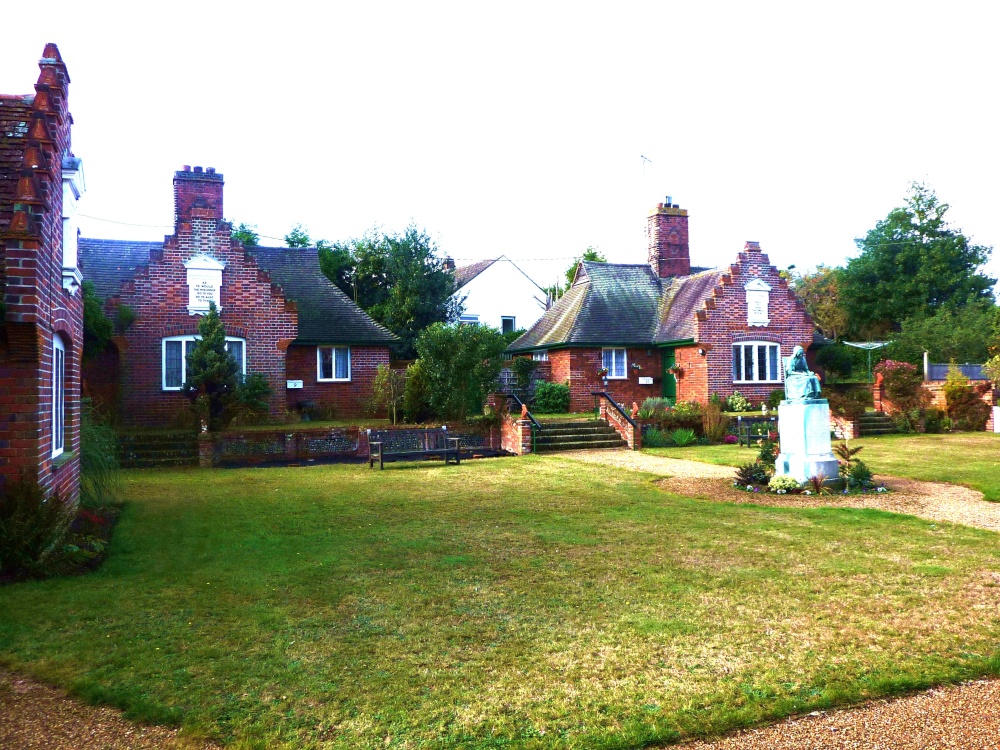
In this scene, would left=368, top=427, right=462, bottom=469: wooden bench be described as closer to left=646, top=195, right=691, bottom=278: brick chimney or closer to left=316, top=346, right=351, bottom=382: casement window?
left=316, top=346, right=351, bottom=382: casement window

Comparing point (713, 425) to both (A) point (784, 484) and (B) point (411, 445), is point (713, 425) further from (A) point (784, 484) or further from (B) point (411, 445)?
(A) point (784, 484)

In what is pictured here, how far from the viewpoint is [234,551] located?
836 centimetres

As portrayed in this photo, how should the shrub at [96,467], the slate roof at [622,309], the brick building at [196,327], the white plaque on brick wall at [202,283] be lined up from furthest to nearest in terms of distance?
the slate roof at [622,309]
the white plaque on brick wall at [202,283]
the brick building at [196,327]
the shrub at [96,467]

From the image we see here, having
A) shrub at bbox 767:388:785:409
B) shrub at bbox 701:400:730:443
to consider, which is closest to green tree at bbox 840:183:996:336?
shrub at bbox 767:388:785:409

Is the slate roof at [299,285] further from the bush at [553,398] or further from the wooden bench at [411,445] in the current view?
the wooden bench at [411,445]

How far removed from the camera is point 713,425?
893 inches

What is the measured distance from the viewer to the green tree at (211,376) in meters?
19.2

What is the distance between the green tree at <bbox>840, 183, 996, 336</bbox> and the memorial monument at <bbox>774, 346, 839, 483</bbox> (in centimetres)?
3915

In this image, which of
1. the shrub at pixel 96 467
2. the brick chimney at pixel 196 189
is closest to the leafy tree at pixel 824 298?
the brick chimney at pixel 196 189

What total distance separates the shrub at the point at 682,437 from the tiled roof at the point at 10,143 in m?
17.5

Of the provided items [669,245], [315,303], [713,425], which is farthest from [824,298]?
[315,303]

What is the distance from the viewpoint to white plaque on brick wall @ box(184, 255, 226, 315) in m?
22.4

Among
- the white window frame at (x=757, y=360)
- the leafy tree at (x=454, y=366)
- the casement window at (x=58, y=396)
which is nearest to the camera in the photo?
the casement window at (x=58, y=396)

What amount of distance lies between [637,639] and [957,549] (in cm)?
468
